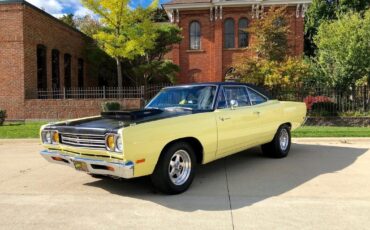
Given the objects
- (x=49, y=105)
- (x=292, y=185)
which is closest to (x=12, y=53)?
(x=49, y=105)

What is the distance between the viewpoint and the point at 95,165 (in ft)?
16.6

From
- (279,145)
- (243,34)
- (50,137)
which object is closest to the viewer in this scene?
(50,137)

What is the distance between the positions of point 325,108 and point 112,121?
43.0ft

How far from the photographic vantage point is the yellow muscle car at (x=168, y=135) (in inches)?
192

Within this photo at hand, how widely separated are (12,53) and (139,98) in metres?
6.28

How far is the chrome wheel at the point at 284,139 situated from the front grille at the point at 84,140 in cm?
443

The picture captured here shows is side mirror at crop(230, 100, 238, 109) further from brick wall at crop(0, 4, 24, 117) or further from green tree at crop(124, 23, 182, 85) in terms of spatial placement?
green tree at crop(124, 23, 182, 85)

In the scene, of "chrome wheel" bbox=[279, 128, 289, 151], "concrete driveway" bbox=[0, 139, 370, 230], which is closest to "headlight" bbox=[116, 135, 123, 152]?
"concrete driveway" bbox=[0, 139, 370, 230]

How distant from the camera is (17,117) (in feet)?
58.5

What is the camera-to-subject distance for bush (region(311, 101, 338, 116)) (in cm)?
1623

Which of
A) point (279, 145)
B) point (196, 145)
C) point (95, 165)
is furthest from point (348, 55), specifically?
point (95, 165)

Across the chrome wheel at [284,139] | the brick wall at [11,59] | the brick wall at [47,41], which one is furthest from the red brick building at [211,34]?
the chrome wheel at [284,139]

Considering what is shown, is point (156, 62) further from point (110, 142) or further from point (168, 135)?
point (110, 142)

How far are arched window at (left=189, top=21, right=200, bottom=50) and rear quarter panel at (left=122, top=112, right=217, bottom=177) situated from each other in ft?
81.0
